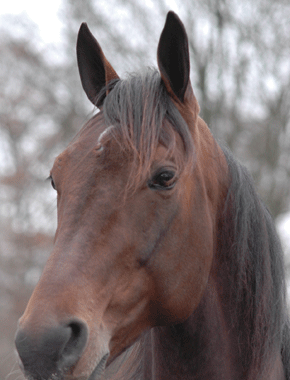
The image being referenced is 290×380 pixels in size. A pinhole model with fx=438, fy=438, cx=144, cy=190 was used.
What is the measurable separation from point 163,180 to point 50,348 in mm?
901

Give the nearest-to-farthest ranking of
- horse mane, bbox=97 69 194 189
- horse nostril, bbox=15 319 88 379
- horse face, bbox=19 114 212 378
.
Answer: horse nostril, bbox=15 319 88 379
horse face, bbox=19 114 212 378
horse mane, bbox=97 69 194 189

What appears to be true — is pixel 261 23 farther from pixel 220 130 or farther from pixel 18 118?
pixel 18 118

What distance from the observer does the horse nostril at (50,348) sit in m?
1.62

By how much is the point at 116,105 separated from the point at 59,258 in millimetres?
873

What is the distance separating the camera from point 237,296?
248 centimetres

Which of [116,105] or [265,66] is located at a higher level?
[265,66]

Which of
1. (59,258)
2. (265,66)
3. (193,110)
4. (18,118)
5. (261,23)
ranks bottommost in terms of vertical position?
(59,258)

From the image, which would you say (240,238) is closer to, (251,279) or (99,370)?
(251,279)

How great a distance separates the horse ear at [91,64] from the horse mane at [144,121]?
344 millimetres

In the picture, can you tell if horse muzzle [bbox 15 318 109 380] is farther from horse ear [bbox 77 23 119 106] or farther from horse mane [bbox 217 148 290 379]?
horse ear [bbox 77 23 119 106]

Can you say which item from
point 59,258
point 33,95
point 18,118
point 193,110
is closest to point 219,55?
point 33,95

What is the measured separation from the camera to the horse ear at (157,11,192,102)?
226cm

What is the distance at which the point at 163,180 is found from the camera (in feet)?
6.86

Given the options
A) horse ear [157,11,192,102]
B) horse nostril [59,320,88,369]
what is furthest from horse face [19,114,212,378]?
horse ear [157,11,192,102]
